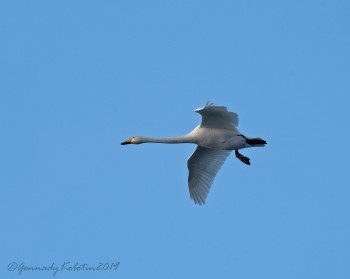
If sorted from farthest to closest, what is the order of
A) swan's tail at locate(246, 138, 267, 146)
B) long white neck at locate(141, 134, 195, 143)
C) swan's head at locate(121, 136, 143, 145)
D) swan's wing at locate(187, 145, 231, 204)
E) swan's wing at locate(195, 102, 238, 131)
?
swan's wing at locate(187, 145, 231, 204) → swan's head at locate(121, 136, 143, 145) → swan's tail at locate(246, 138, 267, 146) → long white neck at locate(141, 134, 195, 143) → swan's wing at locate(195, 102, 238, 131)

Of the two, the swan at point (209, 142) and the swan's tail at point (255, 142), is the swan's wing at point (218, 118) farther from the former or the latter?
the swan's tail at point (255, 142)

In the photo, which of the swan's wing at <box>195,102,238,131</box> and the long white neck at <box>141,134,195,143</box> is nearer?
the swan's wing at <box>195,102,238,131</box>

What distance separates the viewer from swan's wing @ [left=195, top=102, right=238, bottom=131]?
20016 millimetres

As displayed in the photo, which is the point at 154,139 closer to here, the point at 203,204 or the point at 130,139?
the point at 130,139

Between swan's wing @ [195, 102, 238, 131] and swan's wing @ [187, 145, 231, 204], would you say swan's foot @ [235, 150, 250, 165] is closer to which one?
swan's wing @ [187, 145, 231, 204]

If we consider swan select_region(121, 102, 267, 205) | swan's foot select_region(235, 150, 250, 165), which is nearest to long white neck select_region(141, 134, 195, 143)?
swan select_region(121, 102, 267, 205)

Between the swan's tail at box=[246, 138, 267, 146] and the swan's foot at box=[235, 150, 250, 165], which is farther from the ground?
the swan's tail at box=[246, 138, 267, 146]

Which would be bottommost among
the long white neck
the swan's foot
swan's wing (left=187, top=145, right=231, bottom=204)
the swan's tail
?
swan's wing (left=187, top=145, right=231, bottom=204)

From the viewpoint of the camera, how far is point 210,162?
23.0 metres

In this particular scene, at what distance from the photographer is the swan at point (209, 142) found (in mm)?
20750

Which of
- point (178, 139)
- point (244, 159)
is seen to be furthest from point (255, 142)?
point (178, 139)

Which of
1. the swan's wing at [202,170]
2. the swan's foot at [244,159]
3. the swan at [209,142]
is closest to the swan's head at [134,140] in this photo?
the swan at [209,142]

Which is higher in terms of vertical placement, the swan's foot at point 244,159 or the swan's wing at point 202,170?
the swan's foot at point 244,159

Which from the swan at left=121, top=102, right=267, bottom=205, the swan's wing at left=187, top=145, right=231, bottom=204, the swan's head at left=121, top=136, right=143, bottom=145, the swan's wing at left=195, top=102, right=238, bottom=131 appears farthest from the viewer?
the swan's wing at left=187, top=145, right=231, bottom=204
